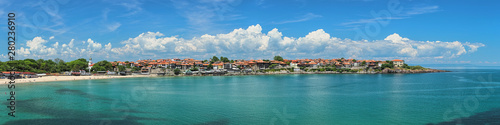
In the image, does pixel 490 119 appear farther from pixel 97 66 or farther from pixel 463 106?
pixel 97 66

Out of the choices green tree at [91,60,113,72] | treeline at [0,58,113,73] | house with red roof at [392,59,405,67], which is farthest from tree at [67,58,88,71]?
house with red roof at [392,59,405,67]

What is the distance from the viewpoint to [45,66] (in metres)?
86.4

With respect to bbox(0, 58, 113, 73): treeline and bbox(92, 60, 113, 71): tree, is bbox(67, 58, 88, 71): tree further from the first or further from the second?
bbox(92, 60, 113, 71): tree

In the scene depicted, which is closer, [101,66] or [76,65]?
[76,65]

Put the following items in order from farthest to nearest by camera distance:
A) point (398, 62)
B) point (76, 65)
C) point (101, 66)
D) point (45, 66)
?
point (398, 62) → point (101, 66) → point (76, 65) → point (45, 66)

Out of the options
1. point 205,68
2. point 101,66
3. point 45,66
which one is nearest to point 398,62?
point 205,68

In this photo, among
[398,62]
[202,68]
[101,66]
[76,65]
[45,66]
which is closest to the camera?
[45,66]

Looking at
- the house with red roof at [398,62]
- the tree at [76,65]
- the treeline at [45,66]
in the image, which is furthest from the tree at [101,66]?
the house with red roof at [398,62]

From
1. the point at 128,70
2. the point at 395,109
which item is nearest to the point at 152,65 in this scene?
the point at 128,70

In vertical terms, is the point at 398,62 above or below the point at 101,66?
above

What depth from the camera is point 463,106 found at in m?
26.2

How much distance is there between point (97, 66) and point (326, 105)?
292ft

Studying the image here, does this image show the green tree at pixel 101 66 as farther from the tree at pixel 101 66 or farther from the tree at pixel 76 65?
the tree at pixel 76 65

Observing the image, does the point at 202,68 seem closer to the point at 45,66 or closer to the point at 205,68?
the point at 205,68
